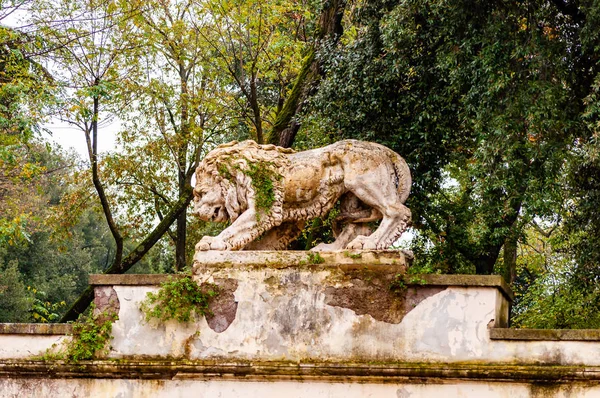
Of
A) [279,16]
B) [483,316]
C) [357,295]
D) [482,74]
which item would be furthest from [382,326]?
[279,16]

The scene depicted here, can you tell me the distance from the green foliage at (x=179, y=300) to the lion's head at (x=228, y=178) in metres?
0.89

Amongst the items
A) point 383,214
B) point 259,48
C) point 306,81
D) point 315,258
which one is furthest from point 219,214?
point 259,48

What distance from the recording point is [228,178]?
10.1 metres

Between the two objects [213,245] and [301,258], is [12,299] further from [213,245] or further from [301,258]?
[301,258]

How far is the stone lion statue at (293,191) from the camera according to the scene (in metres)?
9.94

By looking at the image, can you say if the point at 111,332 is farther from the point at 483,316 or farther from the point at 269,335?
the point at 483,316

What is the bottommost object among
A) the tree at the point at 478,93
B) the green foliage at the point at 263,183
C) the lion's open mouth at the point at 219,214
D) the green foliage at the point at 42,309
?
the green foliage at the point at 42,309

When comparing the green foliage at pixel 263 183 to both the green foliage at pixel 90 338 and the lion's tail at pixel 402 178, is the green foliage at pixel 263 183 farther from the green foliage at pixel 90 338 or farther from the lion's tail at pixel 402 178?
the green foliage at pixel 90 338

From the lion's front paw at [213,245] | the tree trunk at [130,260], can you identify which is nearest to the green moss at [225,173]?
the lion's front paw at [213,245]

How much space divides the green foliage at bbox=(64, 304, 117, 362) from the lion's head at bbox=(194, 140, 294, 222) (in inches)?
61.8

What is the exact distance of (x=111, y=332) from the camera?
385 inches

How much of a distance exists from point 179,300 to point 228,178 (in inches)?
58.2

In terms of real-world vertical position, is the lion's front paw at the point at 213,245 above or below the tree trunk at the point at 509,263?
below

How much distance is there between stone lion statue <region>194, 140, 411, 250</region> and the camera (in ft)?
32.6
